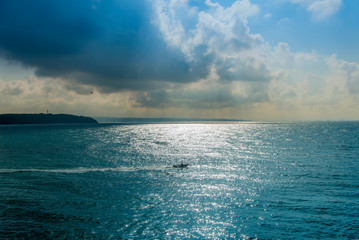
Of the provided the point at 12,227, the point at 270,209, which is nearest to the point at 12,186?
the point at 12,227

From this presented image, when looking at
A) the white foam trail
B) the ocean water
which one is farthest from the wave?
the ocean water

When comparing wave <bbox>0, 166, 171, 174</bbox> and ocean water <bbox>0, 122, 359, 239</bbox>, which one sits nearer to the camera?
ocean water <bbox>0, 122, 359, 239</bbox>

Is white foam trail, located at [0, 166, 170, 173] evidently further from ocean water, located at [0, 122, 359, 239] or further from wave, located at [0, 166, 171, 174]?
ocean water, located at [0, 122, 359, 239]

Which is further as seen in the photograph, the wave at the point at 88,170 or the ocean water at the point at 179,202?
the wave at the point at 88,170

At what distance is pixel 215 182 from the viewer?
181 ft

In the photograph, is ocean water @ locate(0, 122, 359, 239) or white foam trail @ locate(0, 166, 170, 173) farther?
white foam trail @ locate(0, 166, 170, 173)

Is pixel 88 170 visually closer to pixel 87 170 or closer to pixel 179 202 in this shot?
pixel 87 170

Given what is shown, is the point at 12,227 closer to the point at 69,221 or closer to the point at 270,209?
the point at 69,221

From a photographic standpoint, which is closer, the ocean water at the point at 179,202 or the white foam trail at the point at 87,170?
the ocean water at the point at 179,202

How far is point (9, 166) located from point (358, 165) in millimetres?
103048

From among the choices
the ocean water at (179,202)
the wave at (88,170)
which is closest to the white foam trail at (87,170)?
the wave at (88,170)

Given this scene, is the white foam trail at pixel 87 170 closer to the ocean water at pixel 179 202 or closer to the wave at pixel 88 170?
the wave at pixel 88 170

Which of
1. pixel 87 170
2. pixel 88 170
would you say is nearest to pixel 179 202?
pixel 88 170

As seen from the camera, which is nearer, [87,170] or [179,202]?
[179,202]
